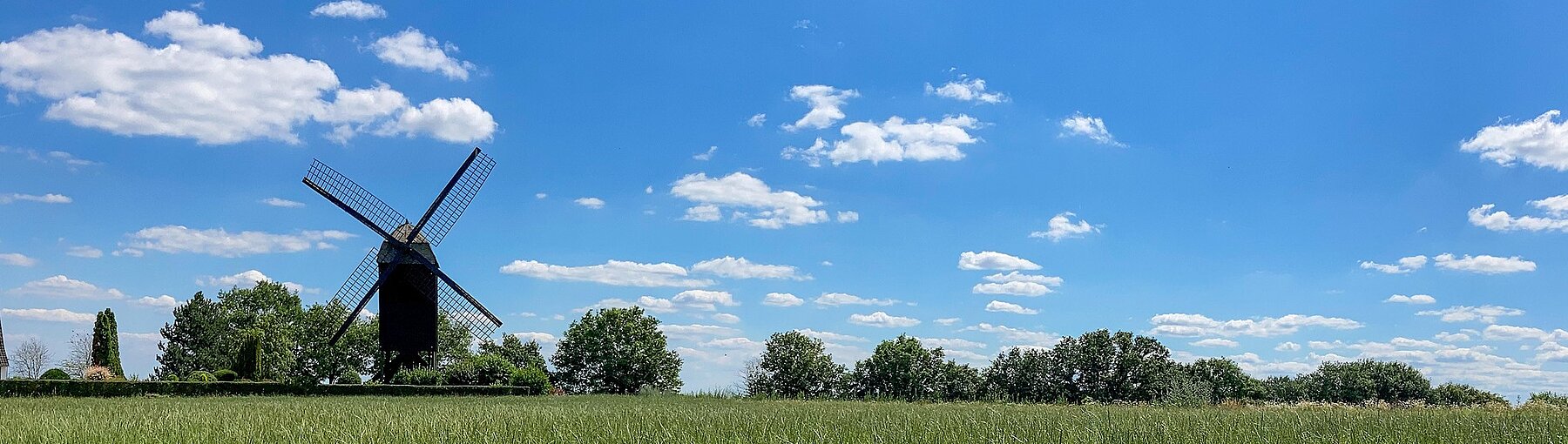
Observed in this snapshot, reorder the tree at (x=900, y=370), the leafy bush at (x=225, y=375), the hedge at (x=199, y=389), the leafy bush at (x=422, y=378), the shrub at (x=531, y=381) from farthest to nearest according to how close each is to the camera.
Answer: the tree at (x=900, y=370)
the shrub at (x=531, y=381)
the leafy bush at (x=422, y=378)
the leafy bush at (x=225, y=375)
the hedge at (x=199, y=389)

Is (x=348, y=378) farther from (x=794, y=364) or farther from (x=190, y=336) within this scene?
(x=794, y=364)

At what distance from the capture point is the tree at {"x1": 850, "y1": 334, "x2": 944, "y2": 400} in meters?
50.2

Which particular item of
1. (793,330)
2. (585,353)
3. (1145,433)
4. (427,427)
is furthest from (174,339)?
(1145,433)

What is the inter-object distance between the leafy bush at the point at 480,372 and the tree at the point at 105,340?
48.5 feet

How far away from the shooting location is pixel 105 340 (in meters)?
41.1

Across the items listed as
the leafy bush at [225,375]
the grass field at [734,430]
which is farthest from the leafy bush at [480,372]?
the grass field at [734,430]

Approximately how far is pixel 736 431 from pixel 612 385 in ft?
133

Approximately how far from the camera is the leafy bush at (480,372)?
36.4 meters

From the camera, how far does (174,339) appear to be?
51844 mm

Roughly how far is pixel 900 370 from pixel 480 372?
21.4 meters

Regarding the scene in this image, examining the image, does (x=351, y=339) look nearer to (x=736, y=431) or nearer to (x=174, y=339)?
(x=174, y=339)

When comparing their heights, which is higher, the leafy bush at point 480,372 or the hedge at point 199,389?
the leafy bush at point 480,372

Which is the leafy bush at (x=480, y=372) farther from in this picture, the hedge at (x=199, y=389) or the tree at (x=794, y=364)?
the tree at (x=794, y=364)

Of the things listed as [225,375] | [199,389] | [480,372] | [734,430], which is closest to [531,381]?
[480,372]
